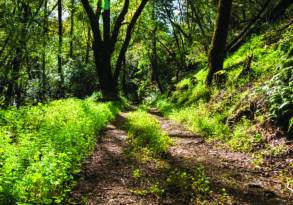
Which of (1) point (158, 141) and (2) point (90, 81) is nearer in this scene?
(1) point (158, 141)

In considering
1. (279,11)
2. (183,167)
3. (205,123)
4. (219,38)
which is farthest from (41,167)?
(279,11)

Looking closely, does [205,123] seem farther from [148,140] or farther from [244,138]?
[148,140]

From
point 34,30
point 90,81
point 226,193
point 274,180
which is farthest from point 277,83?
point 90,81

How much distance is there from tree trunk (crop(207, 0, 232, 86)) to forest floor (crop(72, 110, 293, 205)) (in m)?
5.56

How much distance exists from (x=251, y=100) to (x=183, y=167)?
3.50m

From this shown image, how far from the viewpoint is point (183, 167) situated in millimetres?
6945

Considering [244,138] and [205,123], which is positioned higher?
[205,123]

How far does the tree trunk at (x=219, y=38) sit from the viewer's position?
504 inches

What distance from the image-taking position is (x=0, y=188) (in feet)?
12.4

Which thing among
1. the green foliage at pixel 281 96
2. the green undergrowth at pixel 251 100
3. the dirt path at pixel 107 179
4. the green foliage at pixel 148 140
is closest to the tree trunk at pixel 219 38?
the green undergrowth at pixel 251 100

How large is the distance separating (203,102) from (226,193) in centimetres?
878

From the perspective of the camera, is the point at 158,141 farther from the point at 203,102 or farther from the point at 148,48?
the point at 148,48

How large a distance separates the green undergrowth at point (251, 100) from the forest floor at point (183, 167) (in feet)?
2.47

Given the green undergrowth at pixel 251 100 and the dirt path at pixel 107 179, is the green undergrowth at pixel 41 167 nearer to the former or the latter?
the dirt path at pixel 107 179
